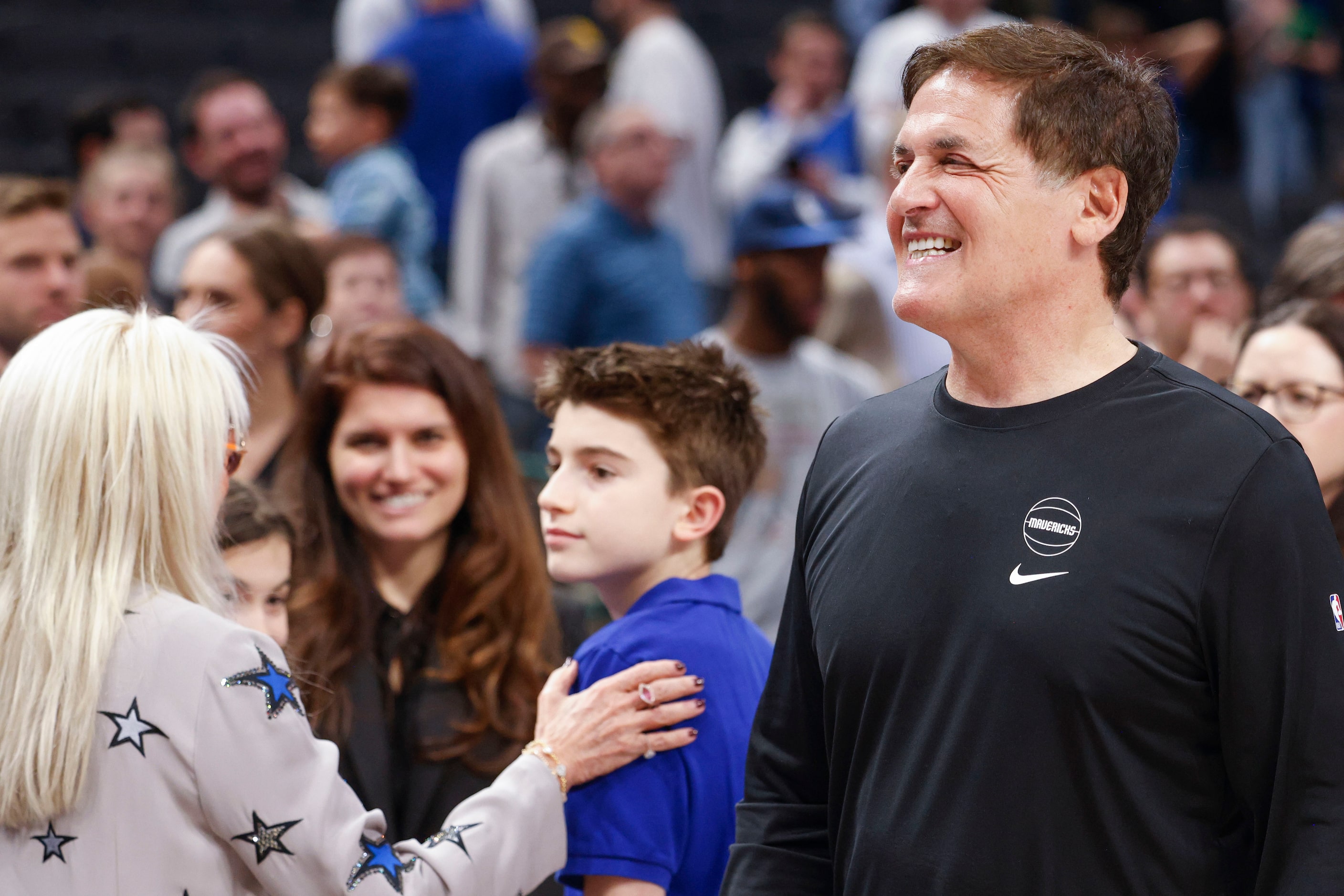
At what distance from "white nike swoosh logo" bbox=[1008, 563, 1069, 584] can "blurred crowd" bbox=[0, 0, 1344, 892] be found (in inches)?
30.8

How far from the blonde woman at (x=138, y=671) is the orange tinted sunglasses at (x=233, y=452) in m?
0.06

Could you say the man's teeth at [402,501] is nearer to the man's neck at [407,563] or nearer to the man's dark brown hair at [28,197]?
the man's neck at [407,563]

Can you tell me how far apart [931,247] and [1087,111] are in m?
0.25

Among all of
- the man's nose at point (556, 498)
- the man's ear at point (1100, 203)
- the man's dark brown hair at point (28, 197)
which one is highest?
the man's dark brown hair at point (28, 197)

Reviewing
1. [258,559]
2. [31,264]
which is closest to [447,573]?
[258,559]

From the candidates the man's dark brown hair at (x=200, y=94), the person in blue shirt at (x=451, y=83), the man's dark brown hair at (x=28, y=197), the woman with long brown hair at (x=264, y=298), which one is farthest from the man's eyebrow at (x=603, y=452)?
the person in blue shirt at (x=451, y=83)

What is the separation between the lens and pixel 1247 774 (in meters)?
1.67

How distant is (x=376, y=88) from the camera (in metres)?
6.64

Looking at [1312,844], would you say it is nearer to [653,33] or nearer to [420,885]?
[420,885]

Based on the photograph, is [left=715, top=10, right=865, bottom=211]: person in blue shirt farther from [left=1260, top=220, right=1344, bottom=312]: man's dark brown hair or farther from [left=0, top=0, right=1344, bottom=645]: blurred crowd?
[left=1260, top=220, right=1344, bottom=312]: man's dark brown hair

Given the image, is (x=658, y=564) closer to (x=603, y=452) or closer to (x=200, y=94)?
(x=603, y=452)

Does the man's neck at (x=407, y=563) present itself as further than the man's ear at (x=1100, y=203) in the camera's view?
Yes

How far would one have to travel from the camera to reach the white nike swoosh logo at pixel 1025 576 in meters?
1.72

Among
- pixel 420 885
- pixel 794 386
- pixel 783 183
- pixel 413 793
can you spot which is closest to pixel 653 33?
pixel 783 183
